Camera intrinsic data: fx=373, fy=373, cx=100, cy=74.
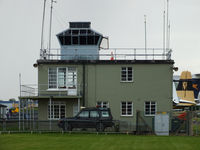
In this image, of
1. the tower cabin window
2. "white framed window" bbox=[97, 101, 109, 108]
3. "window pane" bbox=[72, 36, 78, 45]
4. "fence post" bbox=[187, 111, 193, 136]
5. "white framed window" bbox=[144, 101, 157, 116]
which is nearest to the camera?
"fence post" bbox=[187, 111, 193, 136]

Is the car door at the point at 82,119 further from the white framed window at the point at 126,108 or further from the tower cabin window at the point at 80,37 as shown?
the tower cabin window at the point at 80,37

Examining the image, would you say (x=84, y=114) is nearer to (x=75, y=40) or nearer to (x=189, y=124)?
(x=189, y=124)

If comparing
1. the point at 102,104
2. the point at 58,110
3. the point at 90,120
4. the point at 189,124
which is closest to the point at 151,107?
the point at 102,104

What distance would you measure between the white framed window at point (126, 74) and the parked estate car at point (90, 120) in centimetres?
585

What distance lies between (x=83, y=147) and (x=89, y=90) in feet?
52.6

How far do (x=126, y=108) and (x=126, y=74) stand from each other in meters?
3.12

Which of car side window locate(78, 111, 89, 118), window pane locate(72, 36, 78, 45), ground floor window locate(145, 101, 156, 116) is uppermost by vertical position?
window pane locate(72, 36, 78, 45)

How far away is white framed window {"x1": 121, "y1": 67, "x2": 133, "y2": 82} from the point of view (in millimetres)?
34156

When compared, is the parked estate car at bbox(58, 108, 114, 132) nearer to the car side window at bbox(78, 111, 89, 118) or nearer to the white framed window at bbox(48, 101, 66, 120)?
the car side window at bbox(78, 111, 89, 118)

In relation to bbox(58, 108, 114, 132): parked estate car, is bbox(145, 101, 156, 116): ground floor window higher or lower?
higher

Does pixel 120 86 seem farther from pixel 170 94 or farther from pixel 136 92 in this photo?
pixel 170 94

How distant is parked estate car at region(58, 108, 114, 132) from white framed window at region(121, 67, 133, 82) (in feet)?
19.2

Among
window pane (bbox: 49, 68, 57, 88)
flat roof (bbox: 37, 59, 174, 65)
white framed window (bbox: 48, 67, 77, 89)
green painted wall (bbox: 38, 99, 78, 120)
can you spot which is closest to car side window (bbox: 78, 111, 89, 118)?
green painted wall (bbox: 38, 99, 78, 120)

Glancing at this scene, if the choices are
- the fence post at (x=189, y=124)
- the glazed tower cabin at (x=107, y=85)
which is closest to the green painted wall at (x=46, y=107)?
the glazed tower cabin at (x=107, y=85)
